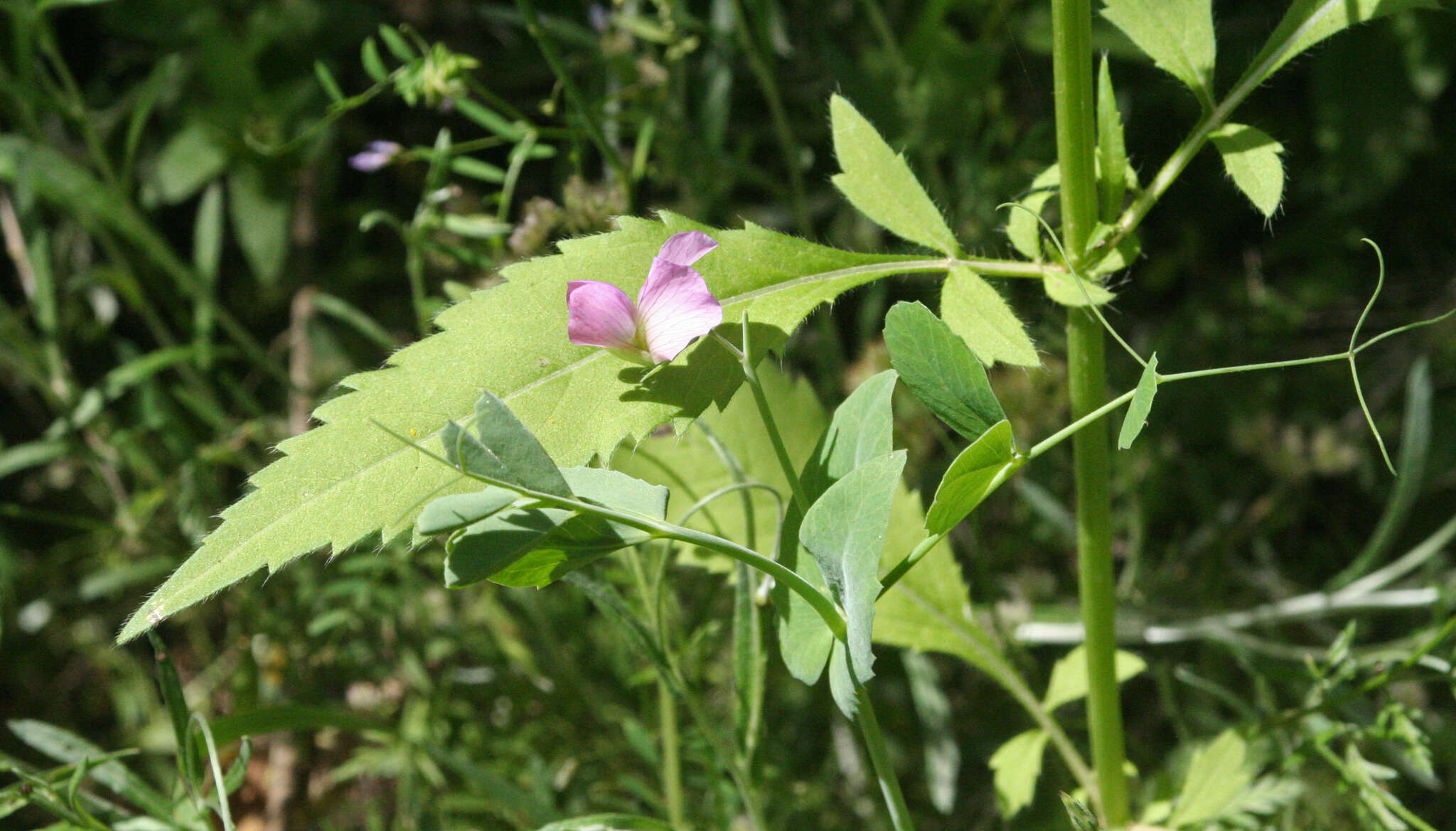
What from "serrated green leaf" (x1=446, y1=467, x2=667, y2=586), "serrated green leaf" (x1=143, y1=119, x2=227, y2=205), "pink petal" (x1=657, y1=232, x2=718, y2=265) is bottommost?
"serrated green leaf" (x1=143, y1=119, x2=227, y2=205)

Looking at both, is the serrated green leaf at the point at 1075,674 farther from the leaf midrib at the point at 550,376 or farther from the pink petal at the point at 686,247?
the pink petal at the point at 686,247

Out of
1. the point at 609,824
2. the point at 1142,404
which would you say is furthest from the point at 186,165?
the point at 1142,404

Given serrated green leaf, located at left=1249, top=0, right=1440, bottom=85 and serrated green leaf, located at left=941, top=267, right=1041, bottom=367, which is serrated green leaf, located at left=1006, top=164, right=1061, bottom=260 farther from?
serrated green leaf, located at left=1249, top=0, right=1440, bottom=85

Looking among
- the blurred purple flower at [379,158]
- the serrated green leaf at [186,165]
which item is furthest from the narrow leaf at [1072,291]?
the serrated green leaf at [186,165]

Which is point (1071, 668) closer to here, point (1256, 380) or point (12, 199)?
point (1256, 380)

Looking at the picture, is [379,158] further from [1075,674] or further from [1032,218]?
[1075,674]

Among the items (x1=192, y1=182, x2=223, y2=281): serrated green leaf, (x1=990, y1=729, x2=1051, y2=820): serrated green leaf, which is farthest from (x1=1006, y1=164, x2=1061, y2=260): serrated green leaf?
(x1=192, y1=182, x2=223, y2=281): serrated green leaf
